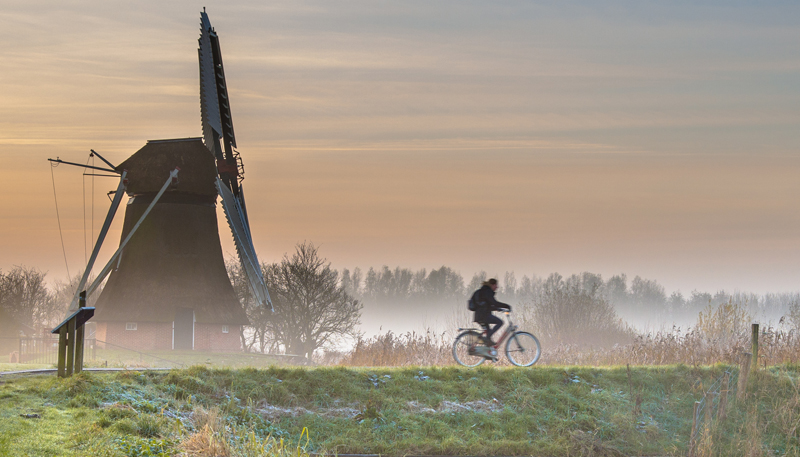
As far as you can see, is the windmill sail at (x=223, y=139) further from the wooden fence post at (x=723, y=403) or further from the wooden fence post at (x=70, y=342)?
the wooden fence post at (x=723, y=403)

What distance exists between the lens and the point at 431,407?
44.0 ft

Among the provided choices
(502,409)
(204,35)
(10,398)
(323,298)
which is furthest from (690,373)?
(323,298)

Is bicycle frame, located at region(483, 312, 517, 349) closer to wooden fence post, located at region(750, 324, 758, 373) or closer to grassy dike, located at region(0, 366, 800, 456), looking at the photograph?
grassy dike, located at region(0, 366, 800, 456)

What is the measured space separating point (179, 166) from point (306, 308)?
15.5m

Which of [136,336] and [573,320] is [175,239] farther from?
[573,320]

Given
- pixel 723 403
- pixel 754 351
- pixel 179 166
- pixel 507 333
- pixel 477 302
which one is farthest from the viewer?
pixel 179 166

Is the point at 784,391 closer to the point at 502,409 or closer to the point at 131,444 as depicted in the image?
the point at 502,409

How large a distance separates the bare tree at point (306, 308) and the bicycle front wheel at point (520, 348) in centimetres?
2848

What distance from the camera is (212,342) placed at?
31.8 metres

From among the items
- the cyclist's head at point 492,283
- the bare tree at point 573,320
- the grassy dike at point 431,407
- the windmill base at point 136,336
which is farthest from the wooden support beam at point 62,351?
the bare tree at point 573,320

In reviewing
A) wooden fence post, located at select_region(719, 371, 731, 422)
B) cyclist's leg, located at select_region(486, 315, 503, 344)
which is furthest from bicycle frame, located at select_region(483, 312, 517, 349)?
wooden fence post, located at select_region(719, 371, 731, 422)

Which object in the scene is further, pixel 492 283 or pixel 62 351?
pixel 492 283

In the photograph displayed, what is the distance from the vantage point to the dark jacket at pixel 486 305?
48.2ft

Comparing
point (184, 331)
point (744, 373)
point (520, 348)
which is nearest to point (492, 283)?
point (520, 348)
